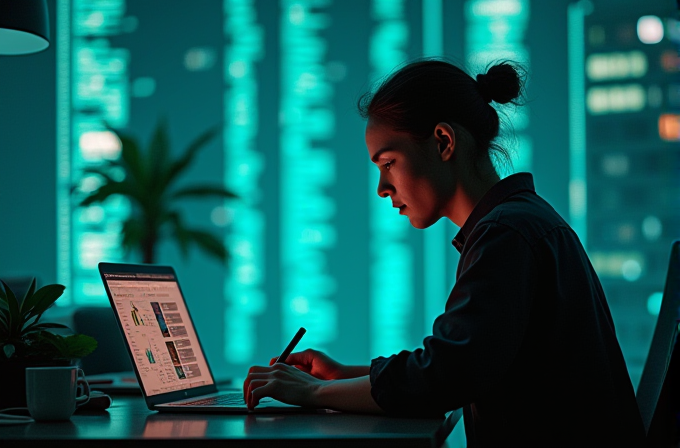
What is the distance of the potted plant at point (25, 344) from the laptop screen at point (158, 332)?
0.35 feet

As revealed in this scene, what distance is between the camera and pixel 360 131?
8.73 metres

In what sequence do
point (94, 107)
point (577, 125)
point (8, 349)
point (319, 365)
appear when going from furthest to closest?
point (94, 107) → point (577, 125) → point (319, 365) → point (8, 349)

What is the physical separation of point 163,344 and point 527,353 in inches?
29.0

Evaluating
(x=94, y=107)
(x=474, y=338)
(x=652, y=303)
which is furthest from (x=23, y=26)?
(x=94, y=107)

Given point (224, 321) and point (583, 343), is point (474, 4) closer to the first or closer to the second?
point (224, 321)

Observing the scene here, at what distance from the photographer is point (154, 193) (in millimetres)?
8500

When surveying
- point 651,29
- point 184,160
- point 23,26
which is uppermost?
point 651,29

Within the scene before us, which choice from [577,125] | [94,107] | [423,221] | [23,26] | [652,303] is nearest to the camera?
[423,221]

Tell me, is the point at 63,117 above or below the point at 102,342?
above

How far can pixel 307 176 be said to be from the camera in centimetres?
877

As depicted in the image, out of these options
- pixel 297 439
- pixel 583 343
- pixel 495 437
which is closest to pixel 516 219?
pixel 583 343

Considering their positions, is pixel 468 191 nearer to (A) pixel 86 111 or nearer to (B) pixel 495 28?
(B) pixel 495 28

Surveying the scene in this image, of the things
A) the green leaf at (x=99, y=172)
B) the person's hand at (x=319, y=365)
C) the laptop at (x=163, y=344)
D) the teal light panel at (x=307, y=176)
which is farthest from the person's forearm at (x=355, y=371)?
the green leaf at (x=99, y=172)

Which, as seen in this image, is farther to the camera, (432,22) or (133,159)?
(432,22)
